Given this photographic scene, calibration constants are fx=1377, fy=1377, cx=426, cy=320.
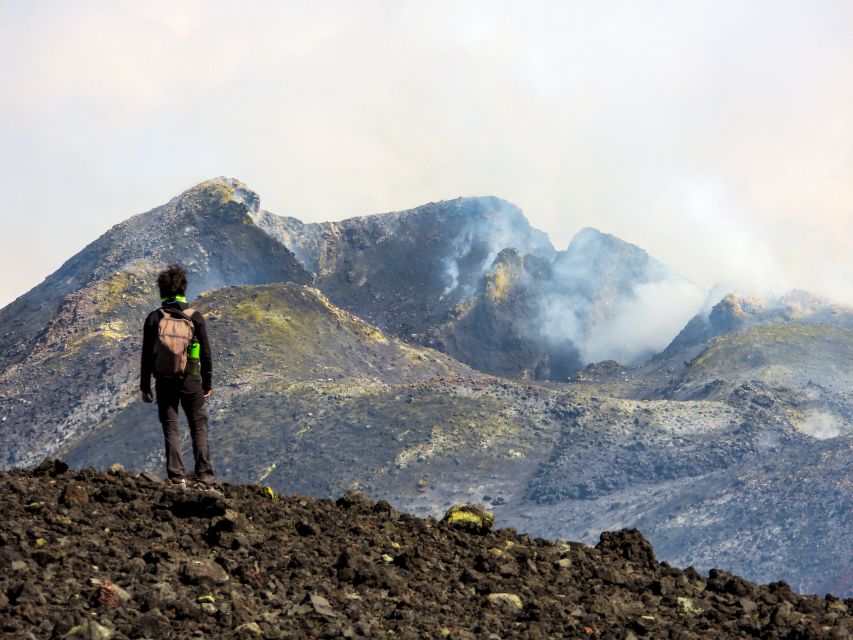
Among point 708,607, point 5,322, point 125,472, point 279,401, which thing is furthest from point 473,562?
point 5,322

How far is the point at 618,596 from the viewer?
43.1 feet

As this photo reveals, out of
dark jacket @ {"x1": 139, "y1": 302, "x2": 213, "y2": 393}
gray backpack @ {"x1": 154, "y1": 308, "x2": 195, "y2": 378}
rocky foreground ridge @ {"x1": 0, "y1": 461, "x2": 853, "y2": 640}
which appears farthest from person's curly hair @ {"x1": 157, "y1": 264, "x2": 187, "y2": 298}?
rocky foreground ridge @ {"x1": 0, "y1": 461, "x2": 853, "y2": 640}

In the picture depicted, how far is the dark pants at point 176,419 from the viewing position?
1552 cm

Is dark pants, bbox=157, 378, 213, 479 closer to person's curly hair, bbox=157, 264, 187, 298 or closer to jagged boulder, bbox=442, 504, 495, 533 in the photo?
person's curly hair, bbox=157, 264, 187, 298

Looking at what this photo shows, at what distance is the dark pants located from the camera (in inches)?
611

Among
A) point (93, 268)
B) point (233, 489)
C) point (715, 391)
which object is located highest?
point (93, 268)

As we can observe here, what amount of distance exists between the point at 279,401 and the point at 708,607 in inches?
5456

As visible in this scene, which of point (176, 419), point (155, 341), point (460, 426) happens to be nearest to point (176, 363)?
point (155, 341)

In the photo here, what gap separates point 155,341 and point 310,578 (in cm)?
406

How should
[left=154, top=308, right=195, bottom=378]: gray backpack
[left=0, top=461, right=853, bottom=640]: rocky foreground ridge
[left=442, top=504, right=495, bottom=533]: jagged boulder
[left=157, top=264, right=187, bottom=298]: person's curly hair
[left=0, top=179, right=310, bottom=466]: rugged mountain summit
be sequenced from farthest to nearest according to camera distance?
[left=0, top=179, right=310, bottom=466]: rugged mountain summit → [left=442, top=504, right=495, bottom=533]: jagged boulder → [left=157, top=264, right=187, bottom=298]: person's curly hair → [left=154, top=308, right=195, bottom=378]: gray backpack → [left=0, top=461, right=853, bottom=640]: rocky foreground ridge

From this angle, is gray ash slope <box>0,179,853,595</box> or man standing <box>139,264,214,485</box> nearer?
man standing <box>139,264,214,485</box>

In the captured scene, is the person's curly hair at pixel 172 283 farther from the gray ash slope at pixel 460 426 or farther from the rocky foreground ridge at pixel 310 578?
the gray ash slope at pixel 460 426

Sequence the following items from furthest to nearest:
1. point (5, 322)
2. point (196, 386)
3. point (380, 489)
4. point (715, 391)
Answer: point (5, 322)
point (715, 391)
point (380, 489)
point (196, 386)

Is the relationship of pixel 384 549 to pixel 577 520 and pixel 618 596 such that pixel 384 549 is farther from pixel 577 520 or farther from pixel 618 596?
pixel 577 520
